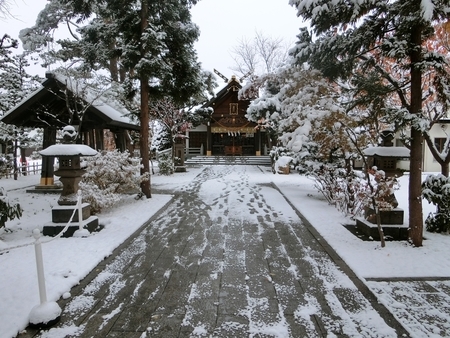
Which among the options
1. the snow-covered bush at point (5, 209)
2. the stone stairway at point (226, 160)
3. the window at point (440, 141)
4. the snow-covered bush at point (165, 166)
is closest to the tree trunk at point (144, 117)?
the snow-covered bush at point (5, 209)

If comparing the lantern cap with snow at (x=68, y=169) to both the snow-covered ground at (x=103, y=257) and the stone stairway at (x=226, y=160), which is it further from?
the stone stairway at (x=226, y=160)

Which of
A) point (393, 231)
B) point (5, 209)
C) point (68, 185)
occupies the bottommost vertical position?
point (393, 231)

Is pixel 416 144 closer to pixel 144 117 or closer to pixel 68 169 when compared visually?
pixel 68 169

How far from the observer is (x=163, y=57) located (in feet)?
34.8

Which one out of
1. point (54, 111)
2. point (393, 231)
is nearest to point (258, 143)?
point (54, 111)

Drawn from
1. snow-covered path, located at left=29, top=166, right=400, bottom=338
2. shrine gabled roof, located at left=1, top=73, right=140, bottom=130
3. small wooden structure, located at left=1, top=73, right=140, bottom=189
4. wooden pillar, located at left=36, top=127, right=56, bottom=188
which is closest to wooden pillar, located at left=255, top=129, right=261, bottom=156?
small wooden structure, located at left=1, top=73, right=140, bottom=189

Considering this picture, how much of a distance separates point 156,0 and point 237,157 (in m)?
19.9

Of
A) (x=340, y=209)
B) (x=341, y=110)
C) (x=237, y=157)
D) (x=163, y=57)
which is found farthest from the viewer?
(x=237, y=157)

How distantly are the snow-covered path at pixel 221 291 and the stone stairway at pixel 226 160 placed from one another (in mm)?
19240

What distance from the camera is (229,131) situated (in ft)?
96.4

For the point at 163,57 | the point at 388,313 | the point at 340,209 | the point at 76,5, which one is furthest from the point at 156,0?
the point at 388,313

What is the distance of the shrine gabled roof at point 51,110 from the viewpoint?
1152 centimetres

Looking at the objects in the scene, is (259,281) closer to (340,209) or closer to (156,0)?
(340,209)

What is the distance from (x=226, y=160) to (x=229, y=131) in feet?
11.8
